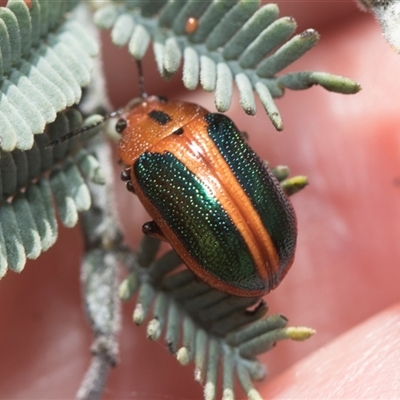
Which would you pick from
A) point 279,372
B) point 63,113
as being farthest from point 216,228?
point 279,372

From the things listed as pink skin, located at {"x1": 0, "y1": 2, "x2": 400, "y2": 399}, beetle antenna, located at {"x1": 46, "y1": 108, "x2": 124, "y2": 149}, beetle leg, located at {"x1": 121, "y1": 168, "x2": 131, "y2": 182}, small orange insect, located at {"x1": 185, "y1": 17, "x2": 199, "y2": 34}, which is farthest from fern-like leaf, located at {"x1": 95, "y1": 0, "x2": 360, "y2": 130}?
pink skin, located at {"x1": 0, "y1": 2, "x2": 400, "y2": 399}

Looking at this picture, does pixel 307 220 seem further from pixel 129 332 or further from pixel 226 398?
pixel 226 398

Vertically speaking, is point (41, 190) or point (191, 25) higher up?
point (191, 25)

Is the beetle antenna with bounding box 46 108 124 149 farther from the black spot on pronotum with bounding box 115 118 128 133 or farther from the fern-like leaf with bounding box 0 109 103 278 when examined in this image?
the black spot on pronotum with bounding box 115 118 128 133

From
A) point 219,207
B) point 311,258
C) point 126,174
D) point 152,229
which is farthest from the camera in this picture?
point 311,258

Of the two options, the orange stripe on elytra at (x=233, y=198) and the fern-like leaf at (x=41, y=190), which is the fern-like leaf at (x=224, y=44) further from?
the fern-like leaf at (x=41, y=190)

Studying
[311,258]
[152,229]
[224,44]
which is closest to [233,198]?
[152,229]

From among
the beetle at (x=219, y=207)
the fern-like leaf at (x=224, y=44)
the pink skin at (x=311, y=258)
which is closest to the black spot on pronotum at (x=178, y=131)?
the beetle at (x=219, y=207)

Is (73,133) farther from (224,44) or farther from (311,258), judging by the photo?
(311,258)
